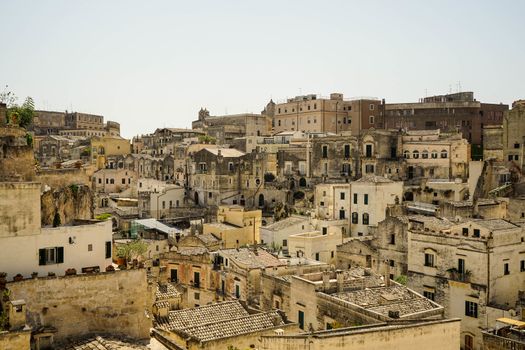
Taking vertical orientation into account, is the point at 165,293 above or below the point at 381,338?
below

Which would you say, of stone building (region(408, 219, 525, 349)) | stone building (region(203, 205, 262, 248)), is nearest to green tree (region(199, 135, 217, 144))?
stone building (region(203, 205, 262, 248))

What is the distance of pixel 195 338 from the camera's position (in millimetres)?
20672

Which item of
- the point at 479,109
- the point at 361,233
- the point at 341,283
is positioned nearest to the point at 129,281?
the point at 341,283

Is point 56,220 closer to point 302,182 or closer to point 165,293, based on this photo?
point 165,293

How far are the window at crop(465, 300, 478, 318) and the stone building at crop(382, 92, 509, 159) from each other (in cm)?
4617

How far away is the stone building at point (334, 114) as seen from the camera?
85.1 m

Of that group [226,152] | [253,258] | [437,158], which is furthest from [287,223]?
[226,152]

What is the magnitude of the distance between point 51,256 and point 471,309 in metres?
25.1

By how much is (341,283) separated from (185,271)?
17821 mm

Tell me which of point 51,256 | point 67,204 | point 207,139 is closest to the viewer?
point 51,256

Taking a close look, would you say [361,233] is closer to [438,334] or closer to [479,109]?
[438,334]

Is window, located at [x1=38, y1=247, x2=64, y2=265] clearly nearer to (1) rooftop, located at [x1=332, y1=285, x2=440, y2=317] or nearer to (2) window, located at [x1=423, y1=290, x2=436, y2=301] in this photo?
(1) rooftop, located at [x1=332, y1=285, x2=440, y2=317]

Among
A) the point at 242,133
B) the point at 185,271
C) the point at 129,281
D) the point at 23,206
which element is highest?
the point at 242,133

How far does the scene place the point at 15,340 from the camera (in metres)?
14.0
